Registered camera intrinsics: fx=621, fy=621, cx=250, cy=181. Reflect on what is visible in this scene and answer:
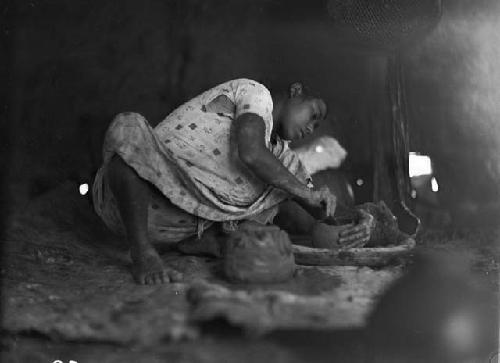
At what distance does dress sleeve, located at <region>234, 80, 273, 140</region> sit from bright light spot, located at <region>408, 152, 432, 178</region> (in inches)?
59.6

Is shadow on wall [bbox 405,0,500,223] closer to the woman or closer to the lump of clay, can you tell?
the lump of clay

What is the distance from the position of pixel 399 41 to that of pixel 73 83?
215cm

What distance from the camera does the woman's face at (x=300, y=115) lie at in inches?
129

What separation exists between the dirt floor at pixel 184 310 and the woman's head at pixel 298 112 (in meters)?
0.75

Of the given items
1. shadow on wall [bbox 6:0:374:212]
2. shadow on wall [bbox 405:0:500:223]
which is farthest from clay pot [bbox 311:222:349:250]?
shadow on wall [bbox 6:0:374:212]

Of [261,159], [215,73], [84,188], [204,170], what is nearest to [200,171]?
[204,170]

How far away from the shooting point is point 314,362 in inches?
82.7

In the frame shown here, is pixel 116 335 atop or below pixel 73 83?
below

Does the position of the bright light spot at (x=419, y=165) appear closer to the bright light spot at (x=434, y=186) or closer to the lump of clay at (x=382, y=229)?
the bright light spot at (x=434, y=186)

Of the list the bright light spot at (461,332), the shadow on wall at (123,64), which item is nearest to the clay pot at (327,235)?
the bright light spot at (461,332)

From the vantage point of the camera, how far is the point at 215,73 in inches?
176

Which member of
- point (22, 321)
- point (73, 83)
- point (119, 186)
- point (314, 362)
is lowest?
point (314, 362)

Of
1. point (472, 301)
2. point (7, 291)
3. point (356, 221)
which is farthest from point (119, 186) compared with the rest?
point (472, 301)

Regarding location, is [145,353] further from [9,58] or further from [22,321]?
[9,58]
